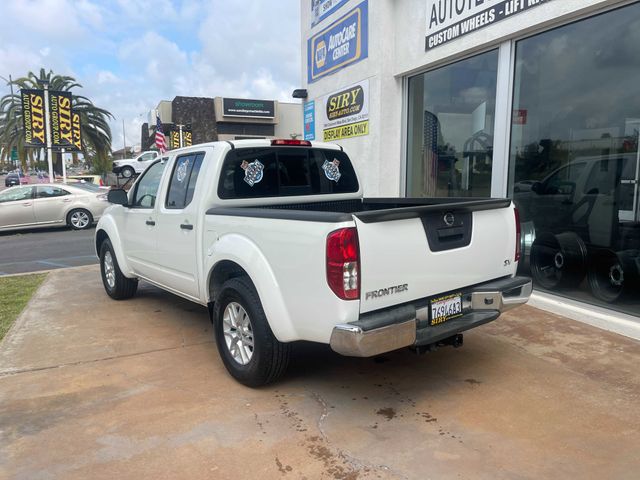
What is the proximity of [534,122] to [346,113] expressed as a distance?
14.4ft

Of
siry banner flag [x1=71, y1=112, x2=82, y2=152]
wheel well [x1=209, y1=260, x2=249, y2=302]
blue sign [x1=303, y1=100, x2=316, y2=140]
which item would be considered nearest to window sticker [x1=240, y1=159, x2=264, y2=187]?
wheel well [x1=209, y1=260, x2=249, y2=302]

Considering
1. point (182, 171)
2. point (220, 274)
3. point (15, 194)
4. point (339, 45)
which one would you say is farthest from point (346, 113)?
point (15, 194)

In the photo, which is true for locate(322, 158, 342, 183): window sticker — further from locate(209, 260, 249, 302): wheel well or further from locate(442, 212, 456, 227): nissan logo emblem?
locate(442, 212, 456, 227): nissan logo emblem

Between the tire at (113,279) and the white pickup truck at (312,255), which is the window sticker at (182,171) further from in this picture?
the tire at (113,279)

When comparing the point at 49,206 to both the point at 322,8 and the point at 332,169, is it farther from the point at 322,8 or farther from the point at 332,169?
the point at 332,169

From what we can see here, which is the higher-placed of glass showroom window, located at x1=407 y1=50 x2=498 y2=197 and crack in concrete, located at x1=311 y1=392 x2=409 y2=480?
glass showroom window, located at x1=407 y1=50 x2=498 y2=197

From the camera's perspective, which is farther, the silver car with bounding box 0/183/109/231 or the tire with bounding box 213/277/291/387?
the silver car with bounding box 0/183/109/231

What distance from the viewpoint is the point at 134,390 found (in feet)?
13.2

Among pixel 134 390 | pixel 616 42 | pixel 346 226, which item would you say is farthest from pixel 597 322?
pixel 134 390

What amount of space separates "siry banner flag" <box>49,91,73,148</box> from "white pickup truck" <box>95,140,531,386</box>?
55.4ft

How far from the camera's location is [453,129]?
775 cm

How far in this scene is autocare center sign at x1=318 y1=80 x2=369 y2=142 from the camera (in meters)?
9.24

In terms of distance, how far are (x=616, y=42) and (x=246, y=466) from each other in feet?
17.7

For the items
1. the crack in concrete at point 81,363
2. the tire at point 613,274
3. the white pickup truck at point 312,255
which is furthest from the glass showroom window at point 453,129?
the crack in concrete at point 81,363
